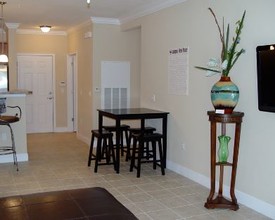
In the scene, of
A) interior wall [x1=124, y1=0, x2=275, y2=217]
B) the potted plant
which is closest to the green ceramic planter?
the potted plant

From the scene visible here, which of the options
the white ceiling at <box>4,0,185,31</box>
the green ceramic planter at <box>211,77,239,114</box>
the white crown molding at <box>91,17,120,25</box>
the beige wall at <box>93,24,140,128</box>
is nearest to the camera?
the green ceramic planter at <box>211,77,239,114</box>

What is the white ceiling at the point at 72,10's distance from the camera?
18.5ft

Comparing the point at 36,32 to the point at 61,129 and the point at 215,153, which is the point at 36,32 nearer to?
the point at 61,129

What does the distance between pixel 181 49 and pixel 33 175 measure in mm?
2793

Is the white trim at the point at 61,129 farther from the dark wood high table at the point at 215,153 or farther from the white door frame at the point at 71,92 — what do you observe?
the dark wood high table at the point at 215,153

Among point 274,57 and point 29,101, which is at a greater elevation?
point 274,57

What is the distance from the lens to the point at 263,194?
374 centimetres

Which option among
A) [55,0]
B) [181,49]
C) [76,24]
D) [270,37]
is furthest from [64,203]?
[76,24]

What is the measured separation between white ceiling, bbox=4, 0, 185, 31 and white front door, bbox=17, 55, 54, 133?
146cm

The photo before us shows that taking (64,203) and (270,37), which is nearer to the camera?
(64,203)

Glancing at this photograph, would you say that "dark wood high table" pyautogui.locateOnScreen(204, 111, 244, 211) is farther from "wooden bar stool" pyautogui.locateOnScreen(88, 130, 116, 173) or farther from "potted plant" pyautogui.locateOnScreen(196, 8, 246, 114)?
"wooden bar stool" pyautogui.locateOnScreen(88, 130, 116, 173)

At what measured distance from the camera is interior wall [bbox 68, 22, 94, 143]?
736 cm

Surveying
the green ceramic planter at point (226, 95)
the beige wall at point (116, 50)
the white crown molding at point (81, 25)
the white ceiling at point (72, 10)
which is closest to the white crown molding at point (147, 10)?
the white ceiling at point (72, 10)

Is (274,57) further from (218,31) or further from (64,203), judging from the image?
(64,203)
